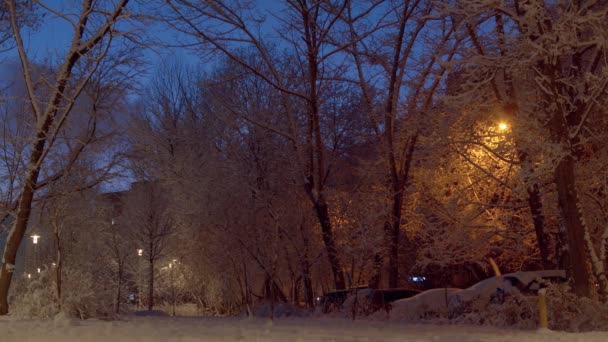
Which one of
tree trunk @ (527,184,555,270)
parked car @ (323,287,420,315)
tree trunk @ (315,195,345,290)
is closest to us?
tree trunk @ (527,184,555,270)

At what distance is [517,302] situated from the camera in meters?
13.0

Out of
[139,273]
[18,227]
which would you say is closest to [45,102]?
[18,227]

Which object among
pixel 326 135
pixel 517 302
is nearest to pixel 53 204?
pixel 517 302

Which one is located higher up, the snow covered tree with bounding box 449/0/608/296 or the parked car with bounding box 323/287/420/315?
the snow covered tree with bounding box 449/0/608/296

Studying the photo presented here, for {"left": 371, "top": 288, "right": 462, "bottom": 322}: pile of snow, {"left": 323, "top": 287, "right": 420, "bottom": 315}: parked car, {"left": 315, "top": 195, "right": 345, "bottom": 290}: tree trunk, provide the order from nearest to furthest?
{"left": 371, "top": 288, "right": 462, "bottom": 322}: pile of snow, {"left": 323, "top": 287, "right": 420, "bottom": 315}: parked car, {"left": 315, "top": 195, "right": 345, "bottom": 290}: tree trunk

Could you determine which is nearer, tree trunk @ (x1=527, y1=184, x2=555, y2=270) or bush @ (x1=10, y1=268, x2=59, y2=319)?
bush @ (x1=10, y1=268, x2=59, y2=319)

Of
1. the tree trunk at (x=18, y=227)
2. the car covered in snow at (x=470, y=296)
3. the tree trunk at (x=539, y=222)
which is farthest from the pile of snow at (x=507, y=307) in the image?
the tree trunk at (x=18, y=227)

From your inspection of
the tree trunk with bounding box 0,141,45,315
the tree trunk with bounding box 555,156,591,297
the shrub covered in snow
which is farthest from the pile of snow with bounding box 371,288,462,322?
the tree trunk with bounding box 0,141,45,315

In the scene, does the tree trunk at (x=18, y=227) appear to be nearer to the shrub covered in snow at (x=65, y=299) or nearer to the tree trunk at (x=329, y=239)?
the shrub covered in snow at (x=65, y=299)

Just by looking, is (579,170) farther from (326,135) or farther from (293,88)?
(326,135)

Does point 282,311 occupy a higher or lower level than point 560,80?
lower

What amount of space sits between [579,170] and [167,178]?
17.9 metres

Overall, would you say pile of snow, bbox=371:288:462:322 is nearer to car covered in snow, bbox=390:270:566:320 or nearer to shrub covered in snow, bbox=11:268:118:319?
car covered in snow, bbox=390:270:566:320

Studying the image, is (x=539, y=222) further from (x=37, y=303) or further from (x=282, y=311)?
(x=37, y=303)
